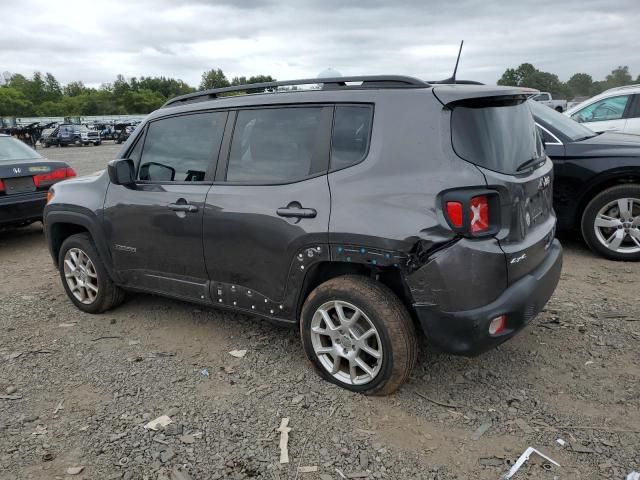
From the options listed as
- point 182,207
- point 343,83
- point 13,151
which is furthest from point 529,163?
point 13,151

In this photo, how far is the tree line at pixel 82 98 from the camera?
3612 inches

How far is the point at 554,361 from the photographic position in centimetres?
342

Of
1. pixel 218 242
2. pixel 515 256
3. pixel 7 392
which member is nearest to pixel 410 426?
pixel 515 256

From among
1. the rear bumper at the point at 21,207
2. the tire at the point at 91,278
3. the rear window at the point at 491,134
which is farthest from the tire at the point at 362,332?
the rear bumper at the point at 21,207

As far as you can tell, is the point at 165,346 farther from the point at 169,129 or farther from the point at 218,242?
the point at 169,129

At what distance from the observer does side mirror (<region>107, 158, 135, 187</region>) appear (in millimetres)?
3883

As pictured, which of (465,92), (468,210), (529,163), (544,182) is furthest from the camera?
(544,182)

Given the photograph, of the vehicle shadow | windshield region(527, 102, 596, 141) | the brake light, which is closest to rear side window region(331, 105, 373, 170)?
windshield region(527, 102, 596, 141)

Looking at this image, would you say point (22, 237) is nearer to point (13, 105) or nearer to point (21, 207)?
point (21, 207)

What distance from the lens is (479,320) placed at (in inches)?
104

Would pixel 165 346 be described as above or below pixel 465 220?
below

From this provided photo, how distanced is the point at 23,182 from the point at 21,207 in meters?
0.38

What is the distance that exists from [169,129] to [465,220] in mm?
2403

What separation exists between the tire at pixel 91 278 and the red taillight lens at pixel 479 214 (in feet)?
10.3
